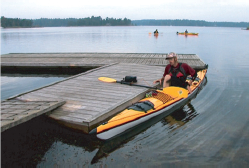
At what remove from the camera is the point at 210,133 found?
7.92m

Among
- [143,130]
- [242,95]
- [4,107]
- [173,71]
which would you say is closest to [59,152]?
[4,107]

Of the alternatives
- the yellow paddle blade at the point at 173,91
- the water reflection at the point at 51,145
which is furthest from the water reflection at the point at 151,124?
the yellow paddle blade at the point at 173,91

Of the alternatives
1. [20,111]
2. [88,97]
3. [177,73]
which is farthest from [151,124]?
[20,111]

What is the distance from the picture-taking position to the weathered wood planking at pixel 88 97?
6.97 meters

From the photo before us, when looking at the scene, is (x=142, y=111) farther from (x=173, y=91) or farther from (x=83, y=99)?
(x=83, y=99)

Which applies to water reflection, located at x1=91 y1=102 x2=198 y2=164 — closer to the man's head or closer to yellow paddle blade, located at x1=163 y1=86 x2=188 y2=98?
yellow paddle blade, located at x1=163 y1=86 x2=188 y2=98

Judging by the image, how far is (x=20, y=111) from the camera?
655 centimetres

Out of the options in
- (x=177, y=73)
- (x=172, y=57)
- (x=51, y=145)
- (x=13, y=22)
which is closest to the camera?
(x=51, y=145)

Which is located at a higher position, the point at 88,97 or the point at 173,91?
the point at 173,91

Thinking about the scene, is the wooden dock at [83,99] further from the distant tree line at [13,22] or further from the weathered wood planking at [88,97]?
the distant tree line at [13,22]

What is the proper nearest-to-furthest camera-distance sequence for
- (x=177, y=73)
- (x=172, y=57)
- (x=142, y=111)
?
(x=142, y=111), (x=172, y=57), (x=177, y=73)

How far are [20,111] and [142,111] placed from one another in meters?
3.78

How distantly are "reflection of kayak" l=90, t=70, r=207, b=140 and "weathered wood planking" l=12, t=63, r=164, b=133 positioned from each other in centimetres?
36

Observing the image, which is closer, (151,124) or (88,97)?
(151,124)
